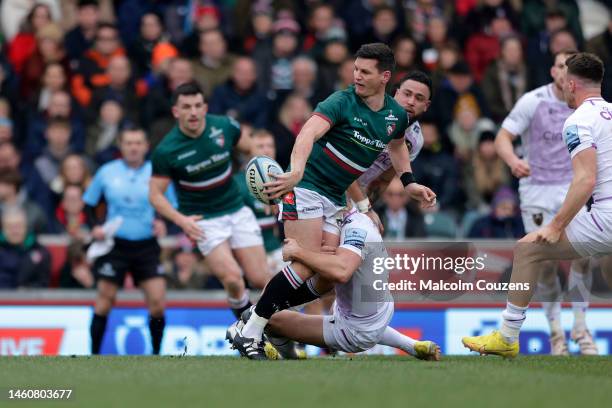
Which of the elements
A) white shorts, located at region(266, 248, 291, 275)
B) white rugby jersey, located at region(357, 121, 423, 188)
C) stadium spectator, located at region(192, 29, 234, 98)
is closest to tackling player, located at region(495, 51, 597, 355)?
white rugby jersey, located at region(357, 121, 423, 188)

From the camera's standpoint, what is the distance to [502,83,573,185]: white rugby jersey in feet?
40.6

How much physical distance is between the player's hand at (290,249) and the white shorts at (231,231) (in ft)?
9.14

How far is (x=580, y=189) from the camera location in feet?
32.6

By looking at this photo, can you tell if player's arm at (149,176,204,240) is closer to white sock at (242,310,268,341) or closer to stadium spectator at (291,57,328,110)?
white sock at (242,310,268,341)

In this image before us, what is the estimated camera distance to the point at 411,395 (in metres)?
8.09

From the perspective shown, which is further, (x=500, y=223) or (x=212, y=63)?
(x=212, y=63)

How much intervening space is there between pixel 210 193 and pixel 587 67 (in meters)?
4.31

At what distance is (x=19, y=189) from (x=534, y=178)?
7.40 metres

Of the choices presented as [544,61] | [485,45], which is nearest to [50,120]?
[485,45]

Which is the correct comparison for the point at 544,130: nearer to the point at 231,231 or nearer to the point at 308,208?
the point at 308,208

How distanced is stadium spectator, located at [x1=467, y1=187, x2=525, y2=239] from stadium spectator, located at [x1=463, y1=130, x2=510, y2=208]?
0.80 m

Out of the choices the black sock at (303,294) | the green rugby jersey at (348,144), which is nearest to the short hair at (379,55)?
the green rugby jersey at (348,144)

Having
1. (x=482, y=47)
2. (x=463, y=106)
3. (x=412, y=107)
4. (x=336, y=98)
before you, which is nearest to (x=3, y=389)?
(x=336, y=98)

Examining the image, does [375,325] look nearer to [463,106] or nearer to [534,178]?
[534,178]
